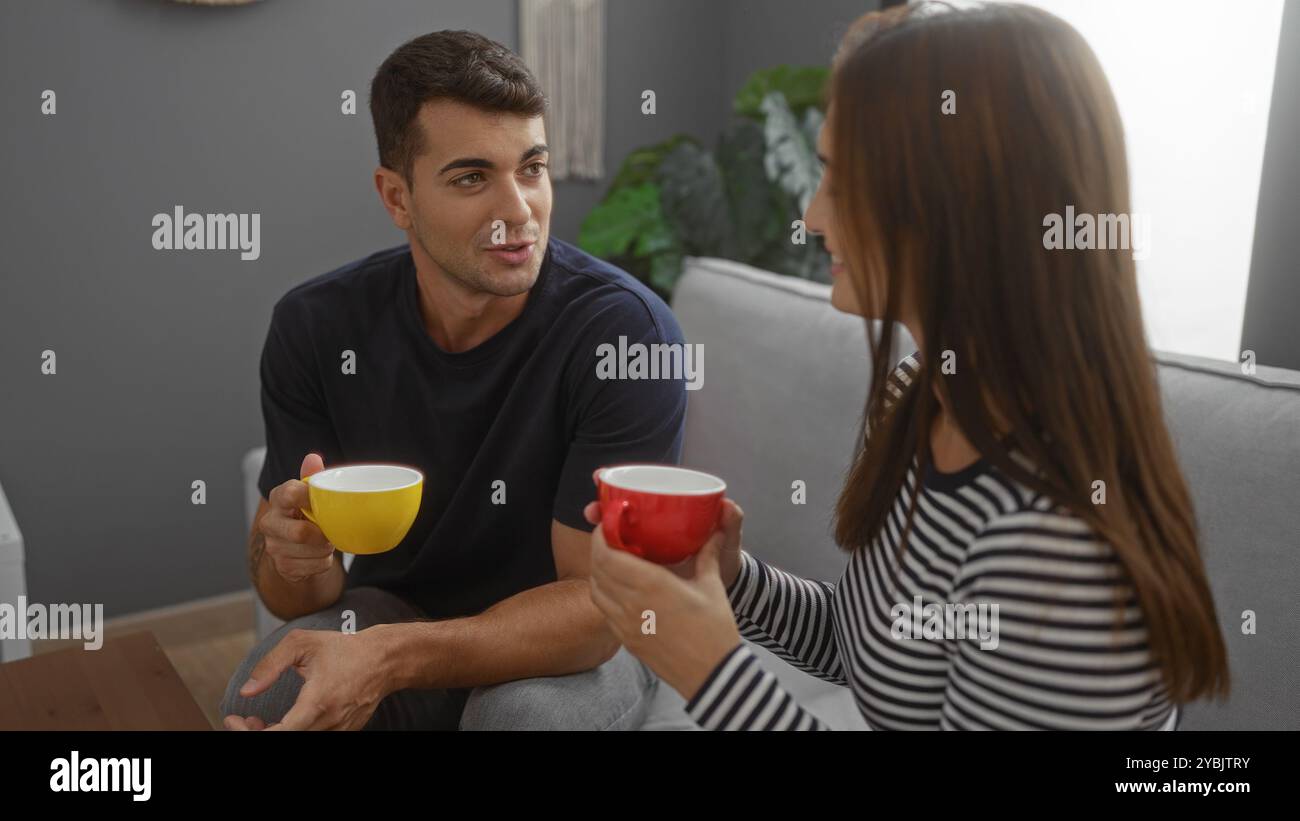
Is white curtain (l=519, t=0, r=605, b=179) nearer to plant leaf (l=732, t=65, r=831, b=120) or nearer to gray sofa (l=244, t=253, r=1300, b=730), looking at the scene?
plant leaf (l=732, t=65, r=831, b=120)

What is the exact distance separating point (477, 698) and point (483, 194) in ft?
2.33

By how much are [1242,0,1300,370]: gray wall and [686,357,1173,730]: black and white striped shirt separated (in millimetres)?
1077

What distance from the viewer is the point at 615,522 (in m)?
0.89

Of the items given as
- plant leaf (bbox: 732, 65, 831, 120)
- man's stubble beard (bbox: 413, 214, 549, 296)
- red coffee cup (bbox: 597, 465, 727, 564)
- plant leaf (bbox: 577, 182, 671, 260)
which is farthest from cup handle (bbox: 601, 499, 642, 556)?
plant leaf (bbox: 732, 65, 831, 120)

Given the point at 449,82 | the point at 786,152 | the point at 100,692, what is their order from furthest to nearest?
the point at 786,152 < the point at 449,82 < the point at 100,692

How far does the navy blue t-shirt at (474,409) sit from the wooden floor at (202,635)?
49.8 inches

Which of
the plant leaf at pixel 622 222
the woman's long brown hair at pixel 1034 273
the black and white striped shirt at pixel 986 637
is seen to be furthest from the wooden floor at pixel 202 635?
the woman's long brown hair at pixel 1034 273

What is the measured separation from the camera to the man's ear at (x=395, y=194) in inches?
63.2

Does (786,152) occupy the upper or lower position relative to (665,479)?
upper

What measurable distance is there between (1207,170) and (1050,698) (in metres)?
1.51

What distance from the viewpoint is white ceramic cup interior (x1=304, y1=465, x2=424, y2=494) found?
43.9 inches

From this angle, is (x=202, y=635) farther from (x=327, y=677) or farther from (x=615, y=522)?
(x=615, y=522)

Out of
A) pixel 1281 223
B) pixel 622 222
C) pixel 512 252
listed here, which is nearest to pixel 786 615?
pixel 512 252

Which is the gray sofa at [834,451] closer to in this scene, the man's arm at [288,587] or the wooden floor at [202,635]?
the man's arm at [288,587]
